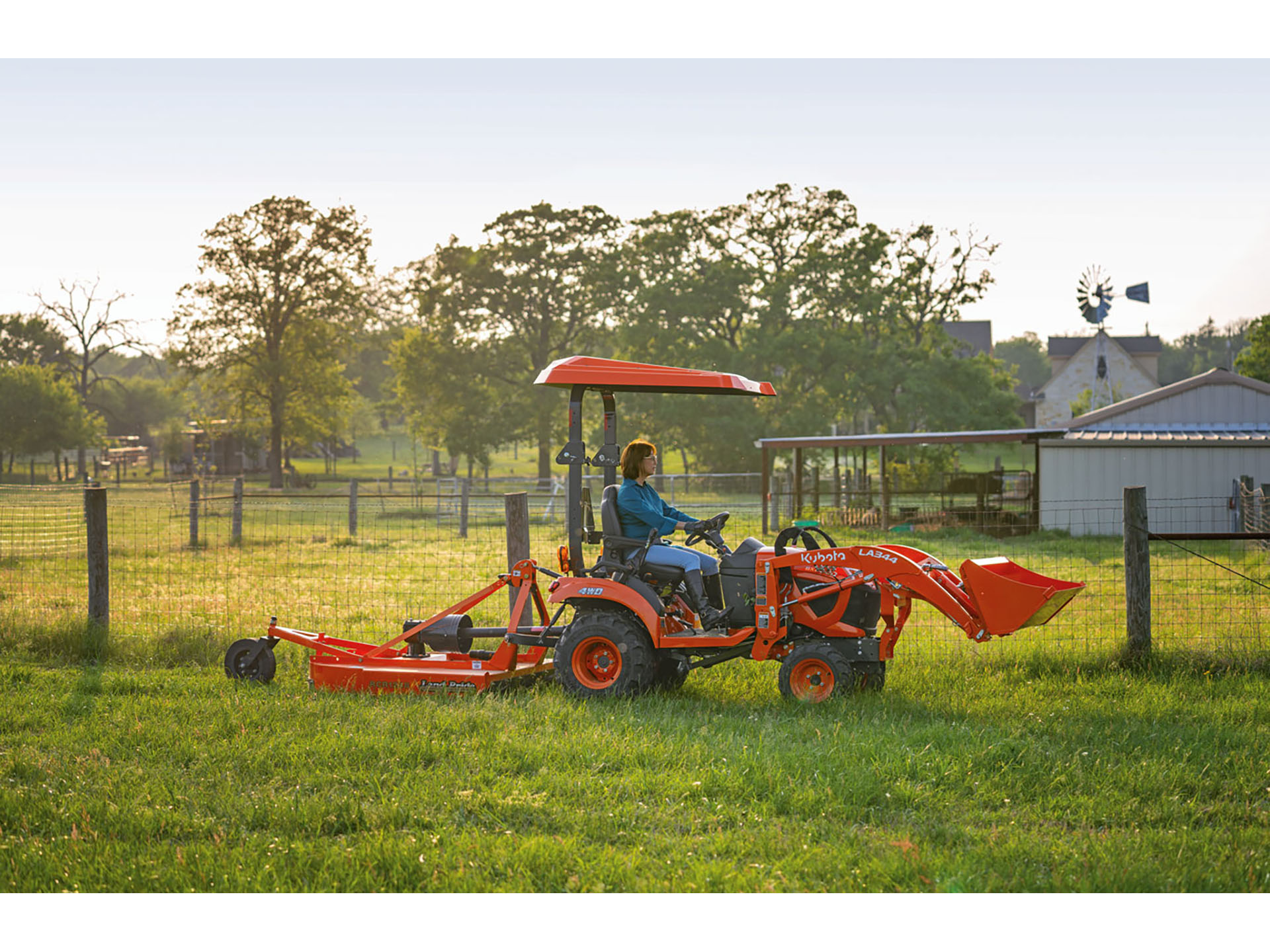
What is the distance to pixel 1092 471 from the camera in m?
24.8

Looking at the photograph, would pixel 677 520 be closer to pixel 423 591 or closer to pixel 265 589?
pixel 423 591

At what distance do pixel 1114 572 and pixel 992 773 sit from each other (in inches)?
426

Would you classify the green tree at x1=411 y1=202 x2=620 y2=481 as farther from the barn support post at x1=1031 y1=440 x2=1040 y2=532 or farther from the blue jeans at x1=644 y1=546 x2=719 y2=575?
the blue jeans at x1=644 y1=546 x2=719 y2=575

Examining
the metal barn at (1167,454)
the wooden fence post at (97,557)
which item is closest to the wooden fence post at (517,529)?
the wooden fence post at (97,557)

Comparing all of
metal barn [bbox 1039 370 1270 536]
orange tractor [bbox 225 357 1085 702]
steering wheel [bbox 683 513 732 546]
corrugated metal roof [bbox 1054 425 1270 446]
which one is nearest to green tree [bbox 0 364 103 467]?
metal barn [bbox 1039 370 1270 536]

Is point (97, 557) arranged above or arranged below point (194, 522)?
above

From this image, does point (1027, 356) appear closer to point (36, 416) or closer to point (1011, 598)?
point (36, 416)

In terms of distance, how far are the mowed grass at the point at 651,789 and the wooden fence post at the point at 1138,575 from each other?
1.40ft

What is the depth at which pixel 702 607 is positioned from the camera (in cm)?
741

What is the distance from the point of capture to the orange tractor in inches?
281

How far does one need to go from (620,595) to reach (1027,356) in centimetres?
11949

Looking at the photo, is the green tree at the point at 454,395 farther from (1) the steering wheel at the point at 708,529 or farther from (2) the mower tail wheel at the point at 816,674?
(2) the mower tail wheel at the point at 816,674

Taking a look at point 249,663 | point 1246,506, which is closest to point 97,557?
point 249,663

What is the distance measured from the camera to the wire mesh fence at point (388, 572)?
32.1ft
